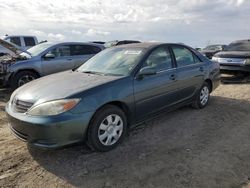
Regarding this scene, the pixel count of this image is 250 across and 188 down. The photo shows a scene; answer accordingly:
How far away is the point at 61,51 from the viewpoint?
32.4ft

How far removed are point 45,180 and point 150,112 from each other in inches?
83.3

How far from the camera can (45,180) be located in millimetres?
3715

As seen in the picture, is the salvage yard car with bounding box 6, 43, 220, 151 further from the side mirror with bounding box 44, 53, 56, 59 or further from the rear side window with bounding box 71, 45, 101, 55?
the rear side window with bounding box 71, 45, 101, 55

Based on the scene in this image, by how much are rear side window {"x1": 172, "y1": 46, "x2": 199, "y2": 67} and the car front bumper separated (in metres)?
2.53

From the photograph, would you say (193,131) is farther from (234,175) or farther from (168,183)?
(168,183)

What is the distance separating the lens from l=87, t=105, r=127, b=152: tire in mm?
4211

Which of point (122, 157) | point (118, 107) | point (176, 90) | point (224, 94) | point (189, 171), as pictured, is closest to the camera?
point (189, 171)

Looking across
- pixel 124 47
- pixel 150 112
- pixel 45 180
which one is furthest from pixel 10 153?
pixel 124 47

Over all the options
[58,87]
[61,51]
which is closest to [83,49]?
[61,51]

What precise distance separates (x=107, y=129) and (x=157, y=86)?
1.29m

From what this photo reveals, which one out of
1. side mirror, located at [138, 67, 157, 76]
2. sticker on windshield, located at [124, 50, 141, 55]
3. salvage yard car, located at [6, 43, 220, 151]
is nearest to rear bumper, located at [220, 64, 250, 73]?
salvage yard car, located at [6, 43, 220, 151]

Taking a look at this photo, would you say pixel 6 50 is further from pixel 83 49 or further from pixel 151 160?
pixel 151 160

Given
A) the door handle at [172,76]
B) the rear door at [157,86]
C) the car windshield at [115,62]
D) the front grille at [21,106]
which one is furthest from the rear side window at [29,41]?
the front grille at [21,106]

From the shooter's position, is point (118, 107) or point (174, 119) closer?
point (118, 107)
